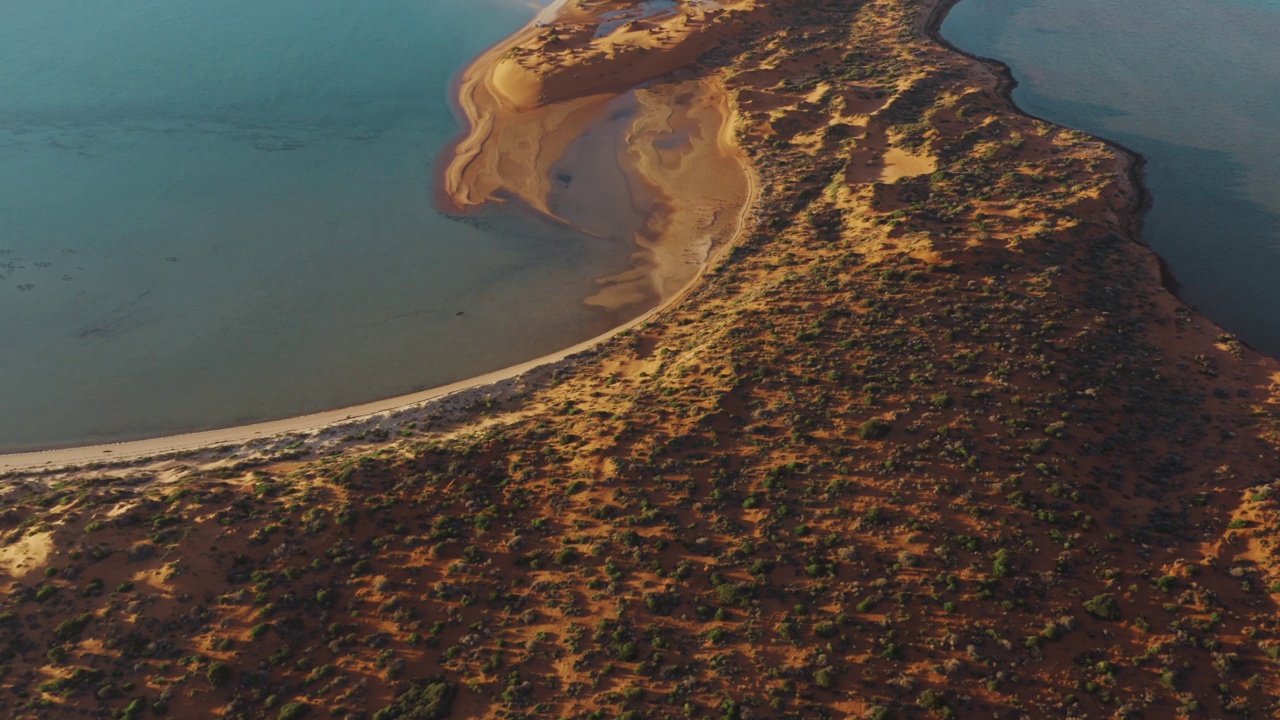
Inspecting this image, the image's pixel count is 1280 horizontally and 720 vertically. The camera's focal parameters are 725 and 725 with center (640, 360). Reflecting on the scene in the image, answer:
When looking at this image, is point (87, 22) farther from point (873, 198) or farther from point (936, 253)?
point (936, 253)

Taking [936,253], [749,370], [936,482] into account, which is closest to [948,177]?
[936,253]

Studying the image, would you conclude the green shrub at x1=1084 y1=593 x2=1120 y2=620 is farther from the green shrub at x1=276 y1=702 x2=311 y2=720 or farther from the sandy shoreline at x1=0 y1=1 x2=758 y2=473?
the green shrub at x1=276 y1=702 x2=311 y2=720

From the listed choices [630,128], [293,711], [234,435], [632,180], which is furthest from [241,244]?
[293,711]

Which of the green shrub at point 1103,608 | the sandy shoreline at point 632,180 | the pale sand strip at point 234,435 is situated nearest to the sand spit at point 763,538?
the green shrub at point 1103,608

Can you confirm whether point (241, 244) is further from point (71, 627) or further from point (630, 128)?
point (630, 128)

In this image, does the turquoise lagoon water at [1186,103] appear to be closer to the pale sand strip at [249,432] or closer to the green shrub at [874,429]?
the green shrub at [874,429]

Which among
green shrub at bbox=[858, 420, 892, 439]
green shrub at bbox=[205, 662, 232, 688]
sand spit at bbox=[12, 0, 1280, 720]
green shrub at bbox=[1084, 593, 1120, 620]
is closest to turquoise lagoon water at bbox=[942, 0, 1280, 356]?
sand spit at bbox=[12, 0, 1280, 720]
